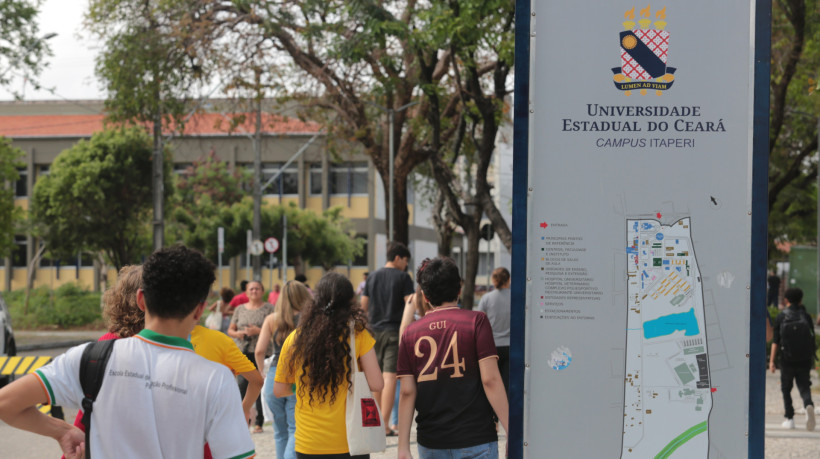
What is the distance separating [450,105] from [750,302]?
18.5 m

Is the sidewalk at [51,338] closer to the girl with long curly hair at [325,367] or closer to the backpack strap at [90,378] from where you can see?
the girl with long curly hair at [325,367]

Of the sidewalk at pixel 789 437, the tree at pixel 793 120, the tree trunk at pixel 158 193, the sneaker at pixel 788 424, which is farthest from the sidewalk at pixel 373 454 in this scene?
the tree trunk at pixel 158 193

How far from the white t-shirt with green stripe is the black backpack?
33.6 feet

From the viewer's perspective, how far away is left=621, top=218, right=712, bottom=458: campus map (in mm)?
3949

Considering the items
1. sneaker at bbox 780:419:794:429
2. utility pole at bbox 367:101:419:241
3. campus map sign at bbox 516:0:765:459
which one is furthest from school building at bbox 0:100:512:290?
campus map sign at bbox 516:0:765:459

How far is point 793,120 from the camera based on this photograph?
995 inches

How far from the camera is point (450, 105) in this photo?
2219 cm

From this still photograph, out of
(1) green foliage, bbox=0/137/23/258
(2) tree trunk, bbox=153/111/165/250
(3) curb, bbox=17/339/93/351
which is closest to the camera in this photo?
(3) curb, bbox=17/339/93/351

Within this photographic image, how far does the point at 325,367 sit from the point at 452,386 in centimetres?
76

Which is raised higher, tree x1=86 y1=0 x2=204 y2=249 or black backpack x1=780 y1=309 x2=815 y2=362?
tree x1=86 y1=0 x2=204 y2=249

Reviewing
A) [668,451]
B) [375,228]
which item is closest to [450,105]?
[668,451]

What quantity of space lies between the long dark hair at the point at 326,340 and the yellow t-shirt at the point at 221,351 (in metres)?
0.51

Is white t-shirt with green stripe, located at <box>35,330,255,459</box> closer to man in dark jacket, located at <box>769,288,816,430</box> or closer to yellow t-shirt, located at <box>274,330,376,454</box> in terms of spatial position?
yellow t-shirt, located at <box>274,330,376,454</box>

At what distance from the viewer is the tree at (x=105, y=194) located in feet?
119
